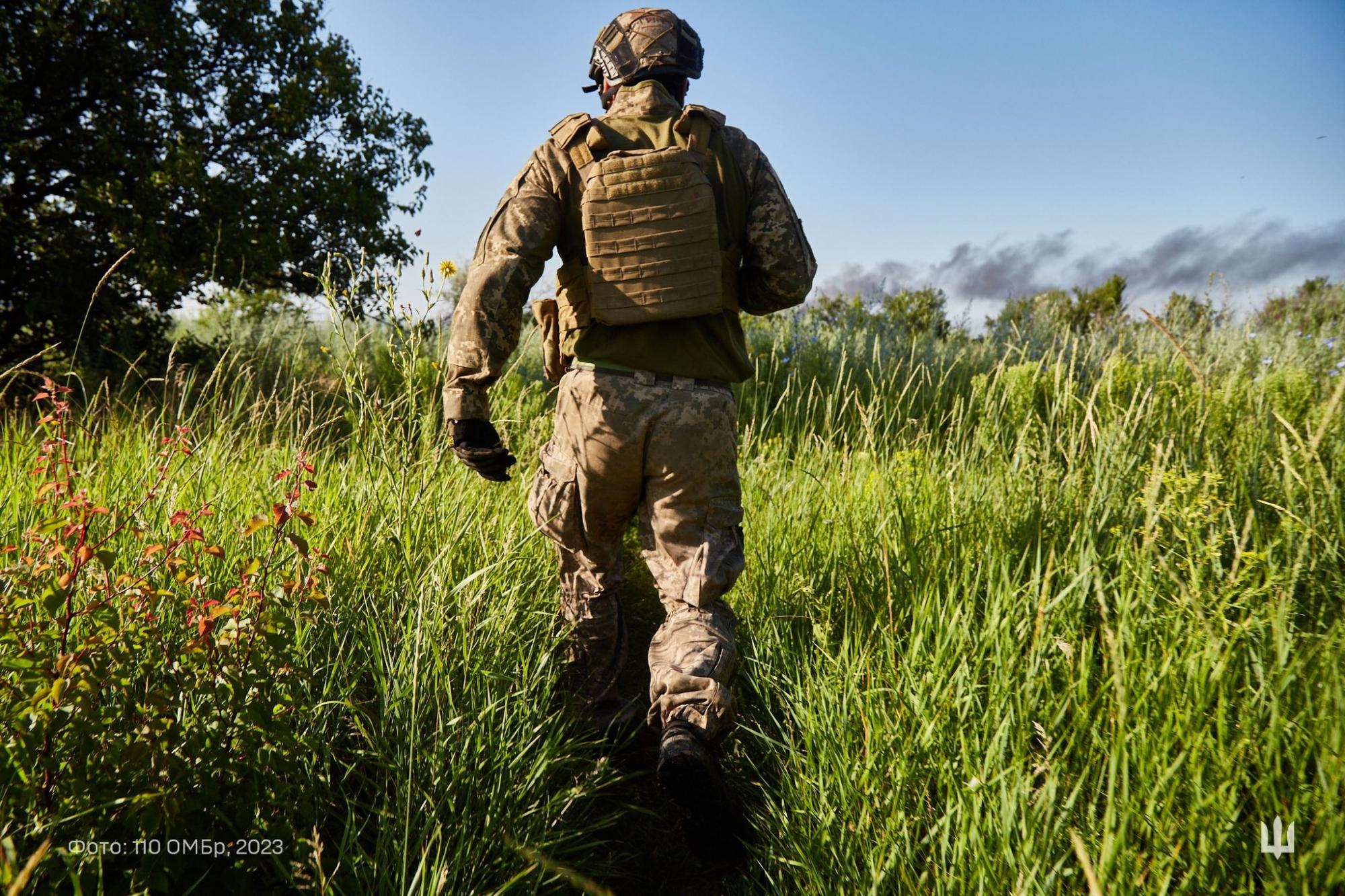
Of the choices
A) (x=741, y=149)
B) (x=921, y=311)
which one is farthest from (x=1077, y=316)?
(x=741, y=149)

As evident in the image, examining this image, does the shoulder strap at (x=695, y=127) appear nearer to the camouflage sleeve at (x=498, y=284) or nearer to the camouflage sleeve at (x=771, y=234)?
the camouflage sleeve at (x=771, y=234)

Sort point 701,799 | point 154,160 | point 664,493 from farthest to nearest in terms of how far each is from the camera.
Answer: point 154,160
point 664,493
point 701,799

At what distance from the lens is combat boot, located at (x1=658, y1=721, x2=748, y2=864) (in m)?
1.97

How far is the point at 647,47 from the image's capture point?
2.50m

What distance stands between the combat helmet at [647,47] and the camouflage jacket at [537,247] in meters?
0.07

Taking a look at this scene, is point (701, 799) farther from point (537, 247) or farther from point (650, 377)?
point (537, 247)

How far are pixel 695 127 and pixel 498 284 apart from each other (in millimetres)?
777

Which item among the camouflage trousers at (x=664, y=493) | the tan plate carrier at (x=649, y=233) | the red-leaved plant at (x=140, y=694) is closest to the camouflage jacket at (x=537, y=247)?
the tan plate carrier at (x=649, y=233)

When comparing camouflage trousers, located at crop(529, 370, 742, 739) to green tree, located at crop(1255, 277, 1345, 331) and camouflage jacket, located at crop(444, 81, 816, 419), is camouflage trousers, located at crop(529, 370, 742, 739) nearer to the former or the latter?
camouflage jacket, located at crop(444, 81, 816, 419)

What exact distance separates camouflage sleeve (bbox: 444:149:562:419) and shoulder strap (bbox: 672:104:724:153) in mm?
436

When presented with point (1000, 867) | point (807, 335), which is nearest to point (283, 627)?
point (1000, 867)

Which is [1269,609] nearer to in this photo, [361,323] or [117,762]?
[117,762]

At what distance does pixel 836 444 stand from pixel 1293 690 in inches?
153

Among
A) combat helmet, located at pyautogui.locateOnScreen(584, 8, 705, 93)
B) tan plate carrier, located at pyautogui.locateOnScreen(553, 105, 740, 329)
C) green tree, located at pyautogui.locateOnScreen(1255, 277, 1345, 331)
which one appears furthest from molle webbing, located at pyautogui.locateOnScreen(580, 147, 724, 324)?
green tree, located at pyautogui.locateOnScreen(1255, 277, 1345, 331)
